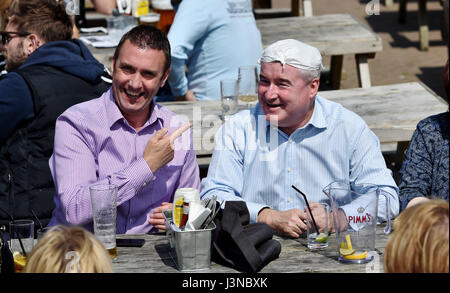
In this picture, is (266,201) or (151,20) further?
(151,20)

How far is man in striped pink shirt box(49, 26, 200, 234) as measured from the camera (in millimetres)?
3127

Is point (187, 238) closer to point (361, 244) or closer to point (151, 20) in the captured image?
point (361, 244)

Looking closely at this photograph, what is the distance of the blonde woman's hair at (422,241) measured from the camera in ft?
5.87

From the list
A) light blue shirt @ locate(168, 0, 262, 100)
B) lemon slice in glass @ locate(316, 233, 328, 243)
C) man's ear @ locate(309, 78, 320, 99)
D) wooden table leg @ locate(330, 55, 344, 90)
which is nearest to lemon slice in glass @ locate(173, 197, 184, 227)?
lemon slice in glass @ locate(316, 233, 328, 243)

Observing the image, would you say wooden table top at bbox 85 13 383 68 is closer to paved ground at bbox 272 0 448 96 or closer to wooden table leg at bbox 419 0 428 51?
paved ground at bbox 272 0 448 96

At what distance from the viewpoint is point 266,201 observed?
136 inches

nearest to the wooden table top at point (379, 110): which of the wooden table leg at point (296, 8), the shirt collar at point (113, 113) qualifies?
the shirt collar at point (113, 113)

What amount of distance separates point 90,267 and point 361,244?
1.16 meters

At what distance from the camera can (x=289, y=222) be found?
2.91m

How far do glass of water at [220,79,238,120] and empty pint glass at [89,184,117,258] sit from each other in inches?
71.5

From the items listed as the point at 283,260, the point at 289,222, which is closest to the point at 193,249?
the point at 283,260

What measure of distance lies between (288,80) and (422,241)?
5.41 feet
